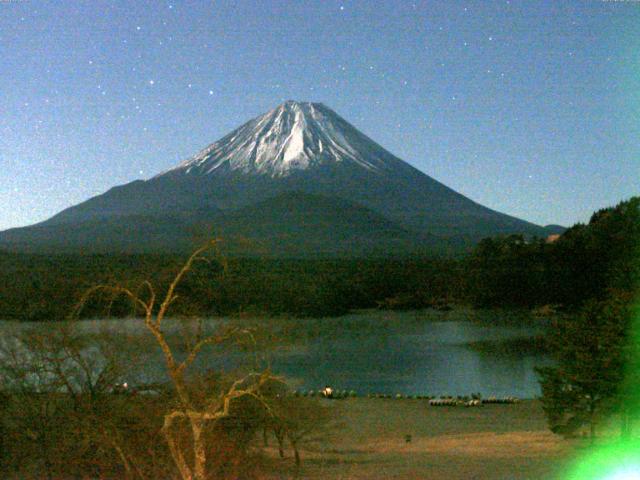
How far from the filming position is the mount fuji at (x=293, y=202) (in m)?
60.4

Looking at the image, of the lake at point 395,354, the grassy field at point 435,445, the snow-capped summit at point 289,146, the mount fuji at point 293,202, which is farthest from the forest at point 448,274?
the snow-capped summit at point 289,146

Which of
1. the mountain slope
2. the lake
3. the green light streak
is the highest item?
the mountain slope

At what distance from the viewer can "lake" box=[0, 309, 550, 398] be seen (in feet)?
58.2

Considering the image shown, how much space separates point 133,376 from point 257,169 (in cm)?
7910

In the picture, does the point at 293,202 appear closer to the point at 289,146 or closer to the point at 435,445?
the point at 289,146

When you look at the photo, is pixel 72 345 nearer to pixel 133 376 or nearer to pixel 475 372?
pixel 133 376

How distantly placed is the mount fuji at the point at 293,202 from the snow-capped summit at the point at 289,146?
0.39 ft

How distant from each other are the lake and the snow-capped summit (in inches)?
1898

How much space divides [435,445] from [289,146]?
78389 millimetres

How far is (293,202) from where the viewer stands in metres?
72.4

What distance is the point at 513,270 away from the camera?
1660 inches

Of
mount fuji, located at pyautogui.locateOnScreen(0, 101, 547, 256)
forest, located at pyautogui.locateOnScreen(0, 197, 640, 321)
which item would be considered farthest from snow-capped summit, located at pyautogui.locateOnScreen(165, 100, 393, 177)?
forest, located at pyautogui.locateOnScreen(0, 197, 640, 321)

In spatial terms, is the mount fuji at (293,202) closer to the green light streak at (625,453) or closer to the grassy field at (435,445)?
the grassy field at (435,445)

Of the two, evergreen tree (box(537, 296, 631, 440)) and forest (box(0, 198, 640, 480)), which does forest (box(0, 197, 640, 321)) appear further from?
evergreen tree (box(537, 296, 631, 440))
